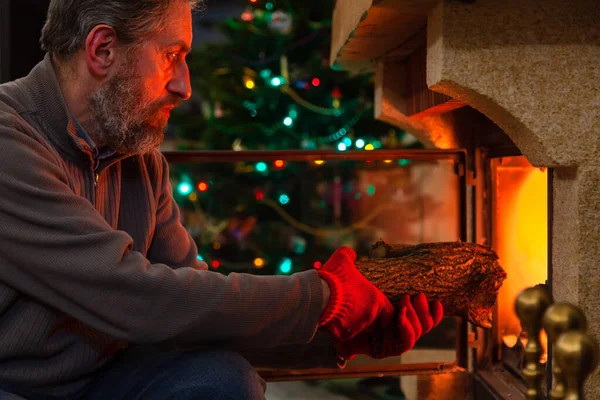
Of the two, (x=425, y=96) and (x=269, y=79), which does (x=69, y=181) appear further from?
(x=269, y=79)

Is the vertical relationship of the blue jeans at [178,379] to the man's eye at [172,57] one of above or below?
below

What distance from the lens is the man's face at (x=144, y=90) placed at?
59.0 inches

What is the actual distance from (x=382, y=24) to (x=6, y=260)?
3.64 ft

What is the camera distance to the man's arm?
4.16 ft

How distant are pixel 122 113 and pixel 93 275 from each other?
395 millimetres

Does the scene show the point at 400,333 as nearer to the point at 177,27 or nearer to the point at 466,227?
the point at 466,227

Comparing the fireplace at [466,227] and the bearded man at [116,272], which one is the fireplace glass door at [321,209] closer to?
the fireplace at [466,227]

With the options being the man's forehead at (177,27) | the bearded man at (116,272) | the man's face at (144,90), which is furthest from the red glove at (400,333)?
the man's forehead at (177,27)

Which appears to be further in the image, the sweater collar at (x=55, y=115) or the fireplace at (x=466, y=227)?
the fireplace at (x=466, y=227)

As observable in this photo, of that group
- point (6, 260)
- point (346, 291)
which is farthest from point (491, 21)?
point (6, 260)

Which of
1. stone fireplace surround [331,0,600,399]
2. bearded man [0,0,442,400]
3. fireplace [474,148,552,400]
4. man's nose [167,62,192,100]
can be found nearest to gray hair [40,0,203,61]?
bearded man [0,0,442,400]

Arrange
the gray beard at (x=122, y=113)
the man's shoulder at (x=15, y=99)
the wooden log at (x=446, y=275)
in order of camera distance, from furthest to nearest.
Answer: the wooden log at (x=446, y=275) → the gray beard at (x=122, y=113) → the man's shoulder at (x=15, y=99)

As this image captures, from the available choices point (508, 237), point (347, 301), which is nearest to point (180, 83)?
point (347, 301)

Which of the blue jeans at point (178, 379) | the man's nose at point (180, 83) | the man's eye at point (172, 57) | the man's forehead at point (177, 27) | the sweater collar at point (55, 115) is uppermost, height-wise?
the man's forehead at point (177, 27)
